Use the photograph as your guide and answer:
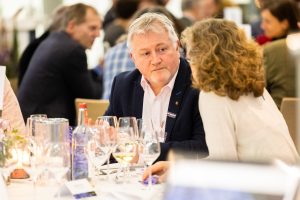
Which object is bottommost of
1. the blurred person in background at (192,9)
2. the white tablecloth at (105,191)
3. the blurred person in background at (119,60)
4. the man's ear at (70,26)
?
the white tablecloth at (105,191)

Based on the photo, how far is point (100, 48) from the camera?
9.66 meters

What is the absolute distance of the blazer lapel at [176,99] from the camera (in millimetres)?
3166

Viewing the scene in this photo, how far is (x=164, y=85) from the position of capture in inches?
128

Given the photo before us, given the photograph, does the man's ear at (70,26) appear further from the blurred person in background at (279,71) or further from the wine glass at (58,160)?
the wine glass at (58,160)

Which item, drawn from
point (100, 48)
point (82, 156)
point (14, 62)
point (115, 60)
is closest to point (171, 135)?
point (82, 156)

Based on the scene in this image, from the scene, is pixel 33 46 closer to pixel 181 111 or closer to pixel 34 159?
pixel 181 111

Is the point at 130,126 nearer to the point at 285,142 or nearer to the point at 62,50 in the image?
the point at 285,142

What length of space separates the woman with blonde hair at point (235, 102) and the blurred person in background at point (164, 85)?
17 centimetres

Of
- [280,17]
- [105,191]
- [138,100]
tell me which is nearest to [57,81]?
[280,17]

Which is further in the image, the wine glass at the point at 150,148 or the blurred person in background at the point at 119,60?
the blurred person in background at the point at 119,60

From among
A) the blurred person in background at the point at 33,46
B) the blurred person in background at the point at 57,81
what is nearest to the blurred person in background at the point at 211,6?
the blurred person in background at the point at 33,46

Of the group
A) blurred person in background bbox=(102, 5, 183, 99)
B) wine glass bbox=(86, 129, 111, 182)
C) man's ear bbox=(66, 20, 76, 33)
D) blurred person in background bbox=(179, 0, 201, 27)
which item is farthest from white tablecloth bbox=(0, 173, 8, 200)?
blurred person in background bbox=(179, 0, 201, 27)

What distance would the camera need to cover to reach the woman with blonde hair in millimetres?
2863

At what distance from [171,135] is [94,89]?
231 cm
